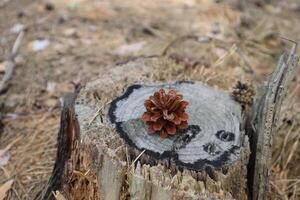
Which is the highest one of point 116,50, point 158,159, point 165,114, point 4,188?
point 165,114

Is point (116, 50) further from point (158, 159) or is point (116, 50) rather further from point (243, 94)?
point (158, 159)

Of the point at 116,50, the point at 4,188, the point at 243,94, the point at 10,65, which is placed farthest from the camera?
the point at 116,50

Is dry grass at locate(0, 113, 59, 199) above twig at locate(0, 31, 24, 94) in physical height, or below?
below

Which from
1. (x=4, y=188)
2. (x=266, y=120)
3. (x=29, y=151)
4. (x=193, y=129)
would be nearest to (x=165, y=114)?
(x=193, y=129)

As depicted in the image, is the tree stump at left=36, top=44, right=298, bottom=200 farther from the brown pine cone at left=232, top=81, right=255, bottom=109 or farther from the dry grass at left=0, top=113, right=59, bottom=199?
the dry grass at left=0, top=113, right=59, bottom=199

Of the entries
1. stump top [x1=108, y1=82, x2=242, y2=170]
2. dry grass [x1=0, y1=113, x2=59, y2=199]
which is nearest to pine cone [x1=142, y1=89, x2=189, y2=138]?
stump top [x1=108, y1=82, x2=242, y2=170]

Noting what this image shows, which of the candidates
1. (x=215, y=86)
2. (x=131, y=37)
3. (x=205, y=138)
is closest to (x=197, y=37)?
(x=131, y=37)

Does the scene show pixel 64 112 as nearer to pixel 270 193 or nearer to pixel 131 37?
pixel 270 193
